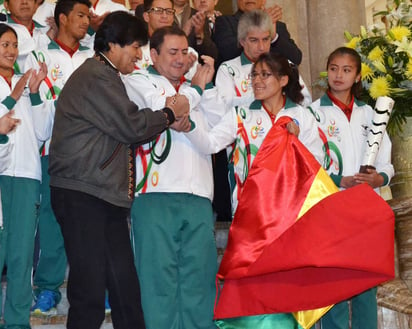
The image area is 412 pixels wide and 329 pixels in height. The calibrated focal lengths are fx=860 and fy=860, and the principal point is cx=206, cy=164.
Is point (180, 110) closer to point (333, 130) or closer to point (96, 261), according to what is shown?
point (96, 261)

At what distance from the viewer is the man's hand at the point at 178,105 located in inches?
201

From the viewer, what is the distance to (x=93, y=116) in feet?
15.5

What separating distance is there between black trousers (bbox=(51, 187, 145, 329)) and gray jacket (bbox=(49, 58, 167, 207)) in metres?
0.08

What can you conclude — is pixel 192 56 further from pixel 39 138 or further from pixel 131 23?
pixel 39 138

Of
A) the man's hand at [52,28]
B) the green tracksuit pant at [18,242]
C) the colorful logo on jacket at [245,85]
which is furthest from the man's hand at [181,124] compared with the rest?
the man's hand at [52,28]

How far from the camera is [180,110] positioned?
513 cm

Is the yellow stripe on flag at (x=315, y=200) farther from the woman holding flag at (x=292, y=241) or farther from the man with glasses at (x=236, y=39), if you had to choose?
the man with glasses at (x=236, y=39)

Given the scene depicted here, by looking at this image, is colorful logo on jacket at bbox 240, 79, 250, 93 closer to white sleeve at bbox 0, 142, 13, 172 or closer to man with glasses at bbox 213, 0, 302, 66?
man with glasses at bbox 213, 0, 302, 66

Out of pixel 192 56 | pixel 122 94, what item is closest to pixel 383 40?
pixel 192 56

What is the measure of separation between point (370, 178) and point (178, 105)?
5.11 ft

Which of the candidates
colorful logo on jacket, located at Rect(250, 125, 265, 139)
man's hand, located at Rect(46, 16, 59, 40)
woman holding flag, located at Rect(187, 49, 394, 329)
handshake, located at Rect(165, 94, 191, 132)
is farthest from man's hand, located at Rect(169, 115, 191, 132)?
man's hand, located at Rect(46, 16, 59, 40)

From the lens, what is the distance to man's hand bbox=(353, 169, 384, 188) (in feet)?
19.2

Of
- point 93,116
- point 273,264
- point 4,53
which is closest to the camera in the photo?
point 93,116

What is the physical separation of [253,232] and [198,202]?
0.39 metres
